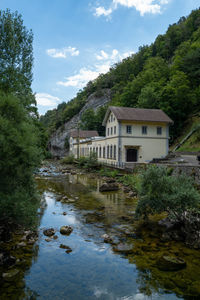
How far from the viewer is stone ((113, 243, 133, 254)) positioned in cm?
749

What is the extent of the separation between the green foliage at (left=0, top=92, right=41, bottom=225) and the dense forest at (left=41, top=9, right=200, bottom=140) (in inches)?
1518

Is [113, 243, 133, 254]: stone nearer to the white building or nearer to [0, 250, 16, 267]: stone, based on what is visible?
[0, 250, 16, 267]: stone

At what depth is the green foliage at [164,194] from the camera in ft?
28.9

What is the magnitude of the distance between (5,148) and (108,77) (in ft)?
286

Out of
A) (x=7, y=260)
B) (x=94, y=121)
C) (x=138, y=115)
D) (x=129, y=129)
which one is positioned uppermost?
(x=94, y=121)

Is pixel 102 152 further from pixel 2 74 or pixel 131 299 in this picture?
pixel 131 299

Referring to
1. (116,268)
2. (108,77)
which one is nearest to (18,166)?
(116,268)

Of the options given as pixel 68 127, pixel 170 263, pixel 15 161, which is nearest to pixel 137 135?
pixel 170 263

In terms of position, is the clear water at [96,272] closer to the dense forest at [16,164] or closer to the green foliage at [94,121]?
the dense forest at [16,164]

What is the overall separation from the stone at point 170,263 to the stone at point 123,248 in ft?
3.54

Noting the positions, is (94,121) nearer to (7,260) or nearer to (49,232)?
(49,232)

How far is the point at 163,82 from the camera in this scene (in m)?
49.8

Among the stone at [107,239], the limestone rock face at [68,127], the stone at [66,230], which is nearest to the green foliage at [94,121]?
the limestone rock face at [68,127]

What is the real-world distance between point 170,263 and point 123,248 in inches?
65.3
